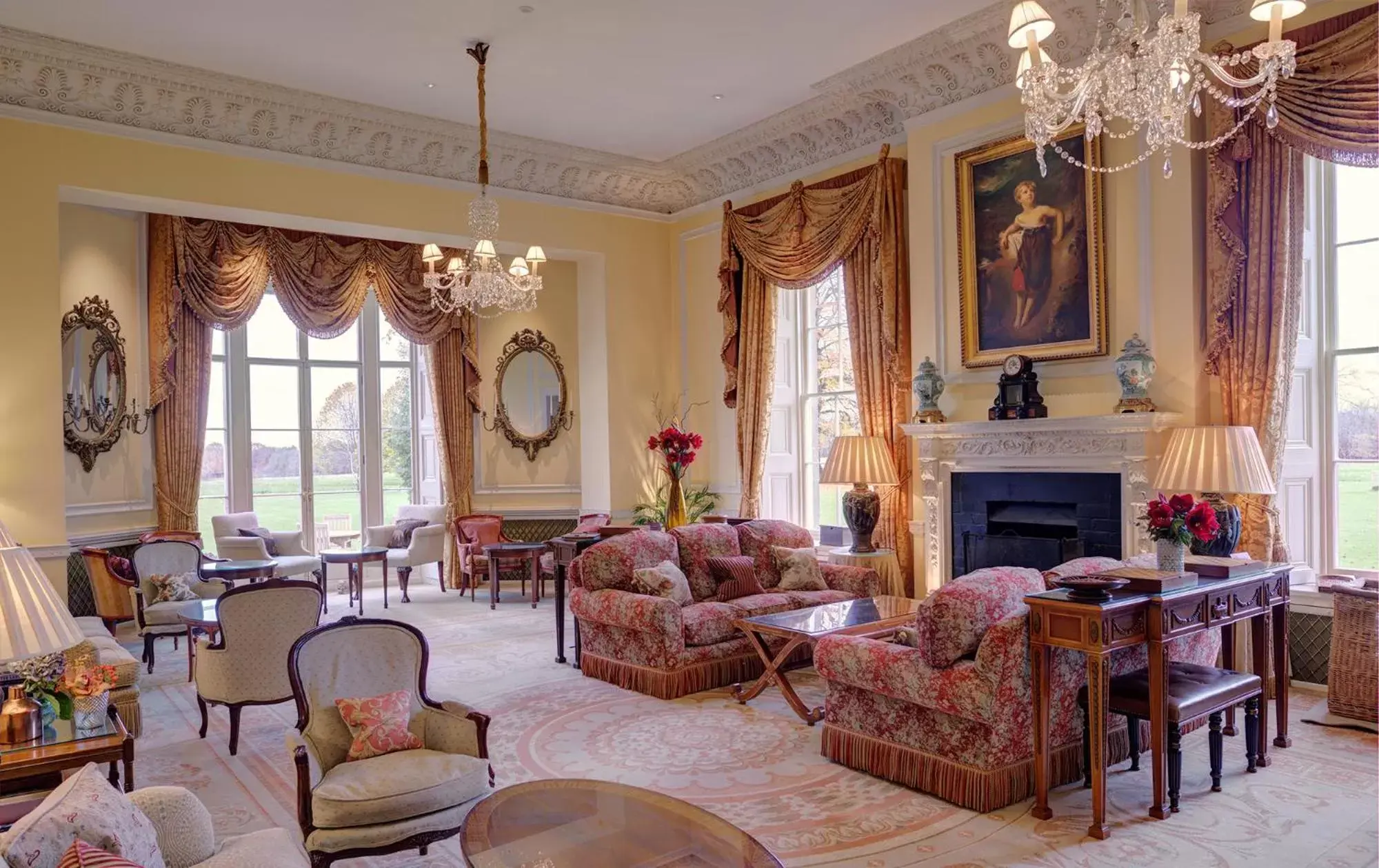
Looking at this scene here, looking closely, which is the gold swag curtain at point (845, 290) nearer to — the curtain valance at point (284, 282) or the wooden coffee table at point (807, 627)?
the wooden coffee table at point (807, 627)

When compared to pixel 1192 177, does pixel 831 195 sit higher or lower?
higher

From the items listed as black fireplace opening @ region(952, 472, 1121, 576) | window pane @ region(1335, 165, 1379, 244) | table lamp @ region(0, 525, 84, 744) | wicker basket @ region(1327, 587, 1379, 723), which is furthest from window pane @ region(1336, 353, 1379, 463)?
table lamp @ region(0, 525, 84, 744)

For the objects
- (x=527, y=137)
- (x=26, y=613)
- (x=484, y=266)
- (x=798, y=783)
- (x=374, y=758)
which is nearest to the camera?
(x=26, y=613)

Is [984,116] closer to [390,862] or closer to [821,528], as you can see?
[821,528]

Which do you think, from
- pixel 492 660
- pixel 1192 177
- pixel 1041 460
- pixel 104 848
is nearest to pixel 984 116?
pixel 1192 177

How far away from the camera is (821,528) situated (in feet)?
28.8

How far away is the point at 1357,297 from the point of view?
5559 mm

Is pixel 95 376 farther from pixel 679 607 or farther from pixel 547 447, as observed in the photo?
pixel 679 607

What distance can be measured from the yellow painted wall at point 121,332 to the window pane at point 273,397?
130 cm

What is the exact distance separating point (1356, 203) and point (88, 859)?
22.0ft

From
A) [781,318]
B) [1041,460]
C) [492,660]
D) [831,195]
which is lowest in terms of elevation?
[492,660]

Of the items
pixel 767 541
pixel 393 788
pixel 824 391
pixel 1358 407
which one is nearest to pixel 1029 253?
pixel 1358 407

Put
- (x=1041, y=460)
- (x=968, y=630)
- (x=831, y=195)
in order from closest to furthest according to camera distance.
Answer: (x=968, y=630)
(x=1041, y=460)
(x=831, y=195)

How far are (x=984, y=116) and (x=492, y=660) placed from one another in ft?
17.7
